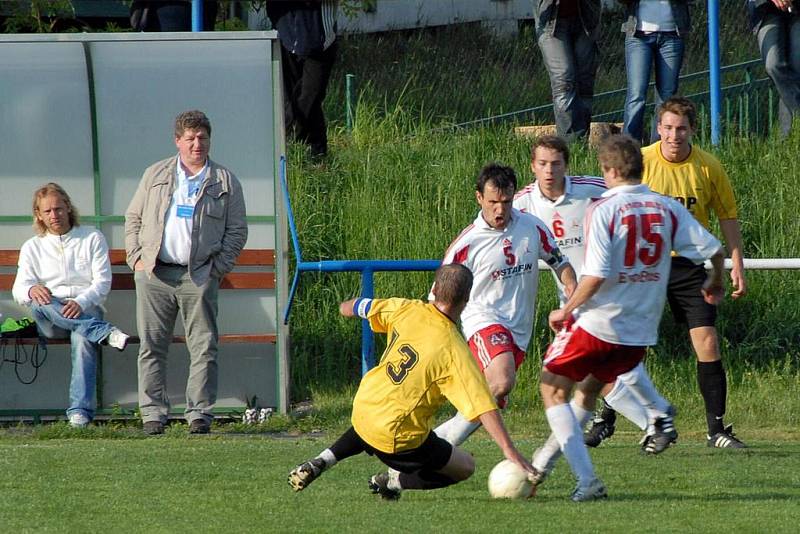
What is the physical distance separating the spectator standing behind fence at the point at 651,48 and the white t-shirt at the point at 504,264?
4.71 m

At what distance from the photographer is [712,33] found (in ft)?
44.2

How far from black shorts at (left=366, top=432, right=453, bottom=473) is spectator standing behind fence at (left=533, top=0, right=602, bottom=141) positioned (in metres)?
6.74

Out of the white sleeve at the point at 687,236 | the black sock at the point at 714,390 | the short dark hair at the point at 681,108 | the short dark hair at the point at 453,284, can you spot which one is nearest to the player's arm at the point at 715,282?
the white sleeve at the point at 687,236

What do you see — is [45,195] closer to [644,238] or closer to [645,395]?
[645,395]

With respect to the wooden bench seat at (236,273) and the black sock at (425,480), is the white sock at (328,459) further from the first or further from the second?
the wooden bench seat at (236,273)

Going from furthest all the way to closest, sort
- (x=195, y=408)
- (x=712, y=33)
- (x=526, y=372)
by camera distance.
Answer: (x=712, y=33), (x=526, y=372), (x=195, y=408)

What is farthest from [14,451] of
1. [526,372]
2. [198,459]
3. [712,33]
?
[712,33]

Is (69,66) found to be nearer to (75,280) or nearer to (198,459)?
(75,280)

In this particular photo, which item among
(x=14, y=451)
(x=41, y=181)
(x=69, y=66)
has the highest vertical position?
(x=69, y=66)

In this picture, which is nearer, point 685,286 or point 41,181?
point 685,286

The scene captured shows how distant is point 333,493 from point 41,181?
5551 mm

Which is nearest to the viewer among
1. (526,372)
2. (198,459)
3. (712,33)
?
(198,459)

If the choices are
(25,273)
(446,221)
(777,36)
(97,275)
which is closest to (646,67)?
(777,36)

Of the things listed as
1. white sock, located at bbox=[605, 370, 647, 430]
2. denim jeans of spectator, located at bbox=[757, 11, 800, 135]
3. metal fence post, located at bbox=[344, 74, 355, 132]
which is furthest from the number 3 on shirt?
metal fence post, located at bbox=[344, 74, 355, 132]
